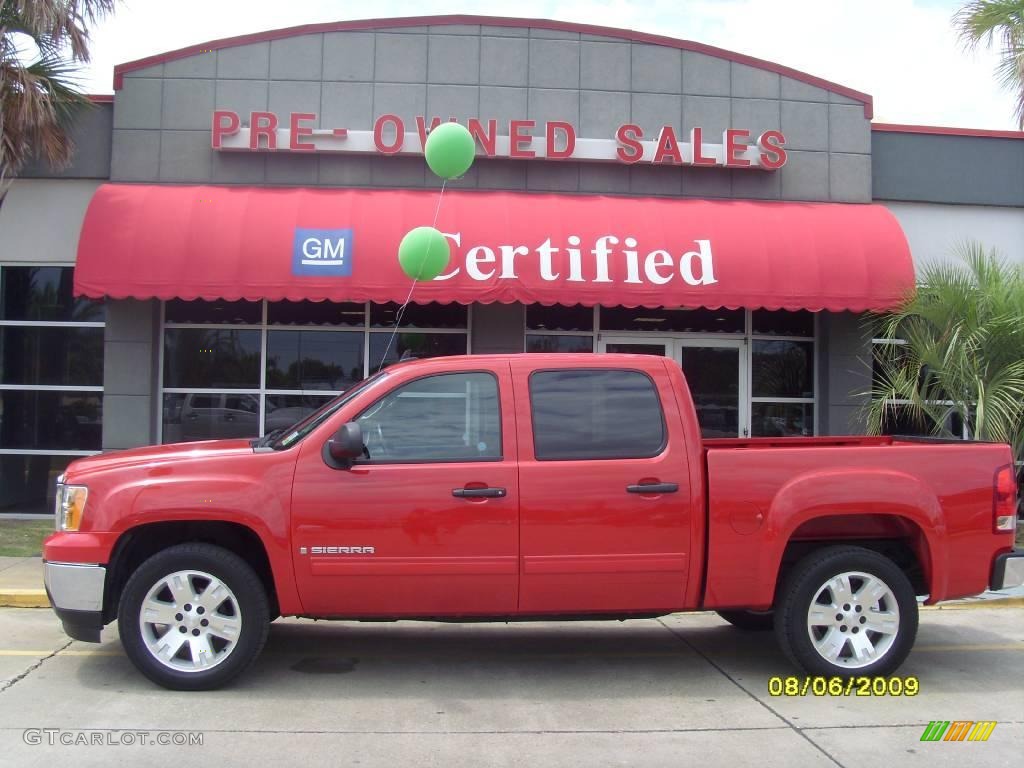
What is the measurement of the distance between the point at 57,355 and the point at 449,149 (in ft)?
21.3

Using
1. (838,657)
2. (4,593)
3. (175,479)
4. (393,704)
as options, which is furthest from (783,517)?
(4,593)

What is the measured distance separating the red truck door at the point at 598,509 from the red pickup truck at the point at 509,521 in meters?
0.01

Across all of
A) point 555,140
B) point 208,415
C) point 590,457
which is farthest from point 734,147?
point 590,457

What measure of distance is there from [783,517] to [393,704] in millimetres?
2547

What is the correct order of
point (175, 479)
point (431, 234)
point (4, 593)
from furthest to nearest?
1. point (431, 234)
2. point (4, 593)
3. point (175, 479)

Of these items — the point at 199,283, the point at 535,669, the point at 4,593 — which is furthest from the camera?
the point at 199,283

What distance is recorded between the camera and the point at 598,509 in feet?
18.0

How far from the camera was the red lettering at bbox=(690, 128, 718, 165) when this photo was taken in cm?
1227

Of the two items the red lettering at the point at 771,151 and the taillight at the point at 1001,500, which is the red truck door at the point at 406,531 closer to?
the taillight at the point at 1001,500

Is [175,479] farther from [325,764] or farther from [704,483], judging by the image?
[704,483]

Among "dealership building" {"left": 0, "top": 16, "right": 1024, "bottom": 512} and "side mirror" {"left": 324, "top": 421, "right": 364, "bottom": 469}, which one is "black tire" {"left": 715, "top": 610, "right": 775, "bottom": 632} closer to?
"side mirror" {"left": 324, "top": 421, "right": 364, "bottom": 469}

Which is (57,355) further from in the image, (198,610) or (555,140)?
(198,610)

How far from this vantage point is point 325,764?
4.47 m
